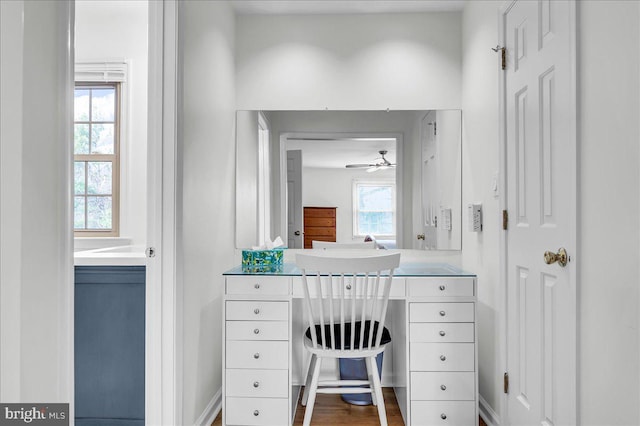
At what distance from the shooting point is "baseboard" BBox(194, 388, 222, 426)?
7.36 ft

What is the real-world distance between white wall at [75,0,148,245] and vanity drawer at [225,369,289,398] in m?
1.41

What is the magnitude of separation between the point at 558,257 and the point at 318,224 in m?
1.68

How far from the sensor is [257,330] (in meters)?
2.26

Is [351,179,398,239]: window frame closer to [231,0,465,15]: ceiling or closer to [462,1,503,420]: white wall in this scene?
[462,1,503,420]: white wall

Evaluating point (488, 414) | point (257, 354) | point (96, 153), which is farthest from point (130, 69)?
point (488, 414)

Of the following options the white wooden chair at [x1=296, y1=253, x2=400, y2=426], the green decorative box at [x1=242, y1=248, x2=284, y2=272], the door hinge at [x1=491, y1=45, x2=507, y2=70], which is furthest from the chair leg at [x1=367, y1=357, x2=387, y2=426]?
the door hinge at [x1=491, y1=45, x2=507, y2=70]

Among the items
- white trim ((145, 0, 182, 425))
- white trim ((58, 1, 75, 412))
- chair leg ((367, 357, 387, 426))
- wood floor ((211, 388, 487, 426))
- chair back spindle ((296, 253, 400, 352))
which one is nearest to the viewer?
white trim ((58, 1, 75, 412))

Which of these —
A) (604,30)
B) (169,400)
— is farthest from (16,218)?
(604,30)

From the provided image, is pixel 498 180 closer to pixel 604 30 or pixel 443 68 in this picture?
pixel 604 30

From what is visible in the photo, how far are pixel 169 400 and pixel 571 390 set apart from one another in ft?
5.36

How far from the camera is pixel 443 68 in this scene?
9.57ft

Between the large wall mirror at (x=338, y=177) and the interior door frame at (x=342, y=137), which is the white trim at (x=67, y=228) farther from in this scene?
the interior door frame at (x=342, y=137)

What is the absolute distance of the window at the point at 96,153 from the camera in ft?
10.5

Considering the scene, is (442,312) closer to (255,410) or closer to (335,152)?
(255,410)
